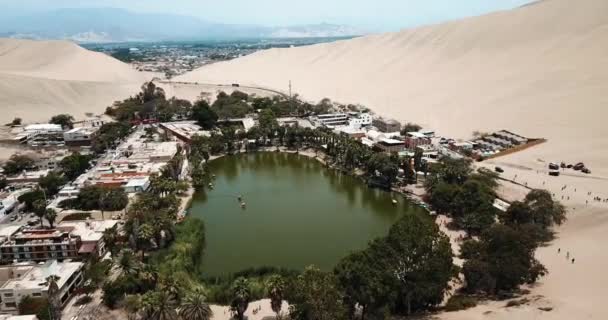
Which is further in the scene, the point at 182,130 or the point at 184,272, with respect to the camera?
the point at 182,130

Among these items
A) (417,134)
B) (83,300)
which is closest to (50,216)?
(83,300)

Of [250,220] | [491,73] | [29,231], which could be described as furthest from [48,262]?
[491,73]

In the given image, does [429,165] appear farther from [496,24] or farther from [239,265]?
[496,24]

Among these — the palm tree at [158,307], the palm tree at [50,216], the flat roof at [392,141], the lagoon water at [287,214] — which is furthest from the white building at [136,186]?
the flat roof at [392,141]

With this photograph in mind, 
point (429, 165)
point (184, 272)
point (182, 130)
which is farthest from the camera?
point (182, 130)

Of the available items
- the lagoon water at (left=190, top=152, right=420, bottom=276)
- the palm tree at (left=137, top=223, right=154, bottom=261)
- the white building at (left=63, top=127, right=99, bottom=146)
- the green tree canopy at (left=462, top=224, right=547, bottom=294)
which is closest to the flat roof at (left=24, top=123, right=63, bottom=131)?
the white building at (left=63, top=127, right=99, bottom=146)

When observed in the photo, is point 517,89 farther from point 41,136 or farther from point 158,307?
point 41,136

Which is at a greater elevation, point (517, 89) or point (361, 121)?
point (517, 89)
